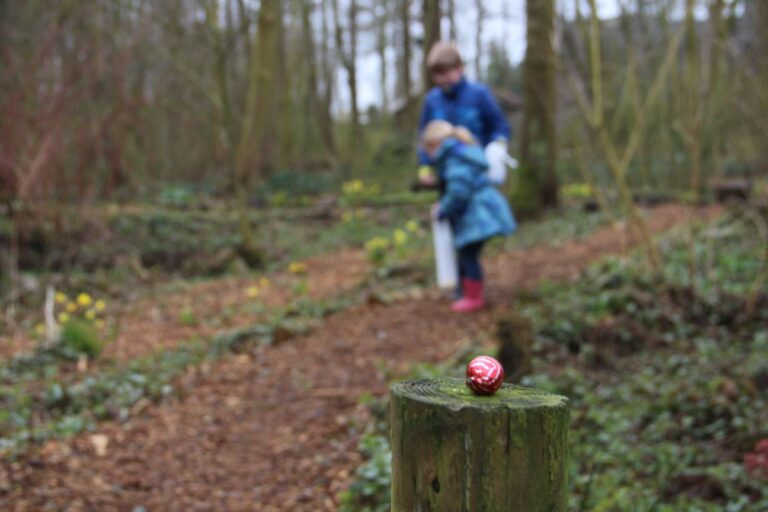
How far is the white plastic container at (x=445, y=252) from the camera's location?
6.82 meters

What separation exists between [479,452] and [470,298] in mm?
5387

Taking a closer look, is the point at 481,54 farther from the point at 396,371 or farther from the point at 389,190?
the point at 396,371

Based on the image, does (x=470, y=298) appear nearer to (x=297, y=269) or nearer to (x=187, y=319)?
(x=187, y=319)

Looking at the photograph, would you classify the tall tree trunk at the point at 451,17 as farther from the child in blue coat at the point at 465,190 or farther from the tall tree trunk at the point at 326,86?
the child in blue coat at the point at 465,190

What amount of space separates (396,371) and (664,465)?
219 centimetres

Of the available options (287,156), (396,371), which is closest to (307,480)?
(396,371)

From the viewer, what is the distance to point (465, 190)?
6.32 m

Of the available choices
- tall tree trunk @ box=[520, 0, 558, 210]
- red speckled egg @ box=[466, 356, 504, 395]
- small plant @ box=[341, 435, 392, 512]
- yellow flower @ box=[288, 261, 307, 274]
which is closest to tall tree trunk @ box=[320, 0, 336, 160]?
tall tree trunk @ box=[520, 0, 558, 210]

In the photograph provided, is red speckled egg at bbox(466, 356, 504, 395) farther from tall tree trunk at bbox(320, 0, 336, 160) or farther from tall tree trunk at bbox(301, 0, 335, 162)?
tall tree trunk at bbox(320, 0, 336, 160)

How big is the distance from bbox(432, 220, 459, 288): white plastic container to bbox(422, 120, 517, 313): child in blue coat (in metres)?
0.25

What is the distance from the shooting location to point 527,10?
1212cm

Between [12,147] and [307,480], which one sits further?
[12,147]

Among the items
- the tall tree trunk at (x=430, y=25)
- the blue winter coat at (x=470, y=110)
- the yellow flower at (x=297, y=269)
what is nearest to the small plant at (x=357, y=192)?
the tall tree trunk at (x=430, y=25)

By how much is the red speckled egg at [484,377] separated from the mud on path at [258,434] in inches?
87.9
